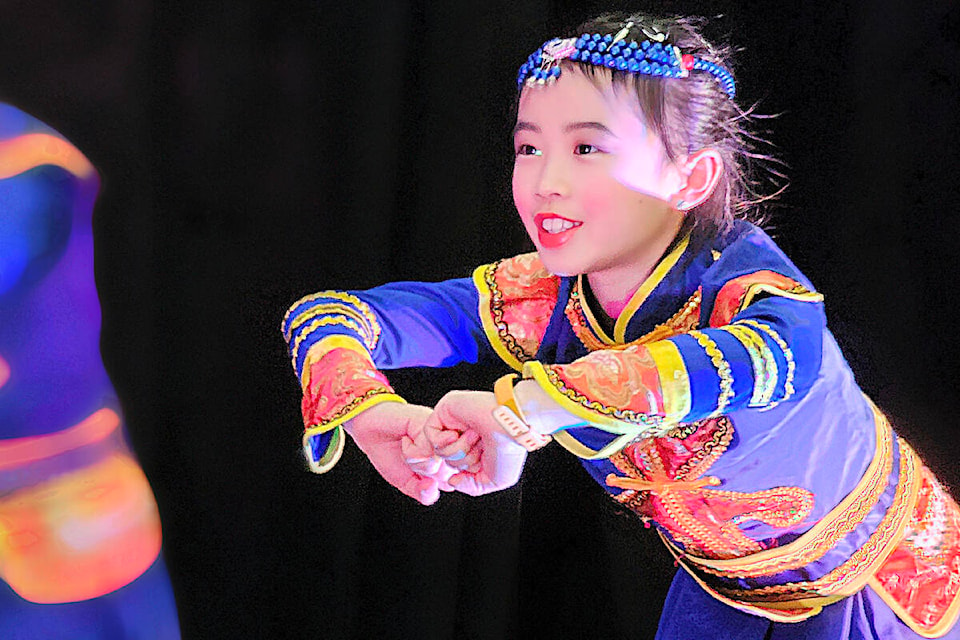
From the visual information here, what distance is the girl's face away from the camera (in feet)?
3.39

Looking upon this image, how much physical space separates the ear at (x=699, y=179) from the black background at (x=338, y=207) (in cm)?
33

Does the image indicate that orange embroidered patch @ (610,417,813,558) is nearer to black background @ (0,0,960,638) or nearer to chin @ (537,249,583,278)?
chin @ (537,249,583,278)

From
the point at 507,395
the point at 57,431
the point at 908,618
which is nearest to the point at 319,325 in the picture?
the point at 507,395

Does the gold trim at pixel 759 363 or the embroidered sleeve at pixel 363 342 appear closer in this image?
the gold trim at pixel 759 363

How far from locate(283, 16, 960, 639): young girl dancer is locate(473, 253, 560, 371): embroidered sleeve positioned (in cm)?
3

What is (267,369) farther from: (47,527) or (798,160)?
(798,160)

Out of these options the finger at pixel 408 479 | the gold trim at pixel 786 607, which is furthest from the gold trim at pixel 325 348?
the gold trim at pixel 786 607

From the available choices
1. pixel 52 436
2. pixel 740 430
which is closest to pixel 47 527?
pixel 52 436

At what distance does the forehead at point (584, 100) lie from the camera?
40.3 inches

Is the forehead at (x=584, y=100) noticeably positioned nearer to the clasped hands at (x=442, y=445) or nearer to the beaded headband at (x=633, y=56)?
the beaded headband at (x=633, y=56)

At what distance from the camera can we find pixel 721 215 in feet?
3.56

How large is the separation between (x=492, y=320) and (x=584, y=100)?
0.92 ft

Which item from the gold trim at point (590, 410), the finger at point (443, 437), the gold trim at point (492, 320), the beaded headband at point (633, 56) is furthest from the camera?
the gold trim at point (492, 320)

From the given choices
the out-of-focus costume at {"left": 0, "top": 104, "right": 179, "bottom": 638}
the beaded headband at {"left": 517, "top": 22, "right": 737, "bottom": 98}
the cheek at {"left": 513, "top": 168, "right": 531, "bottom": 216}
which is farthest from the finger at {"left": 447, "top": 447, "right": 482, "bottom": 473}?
the out-of-focus costume at {"left": 0, "top": 104, "right": 179, "bottom": 638}
